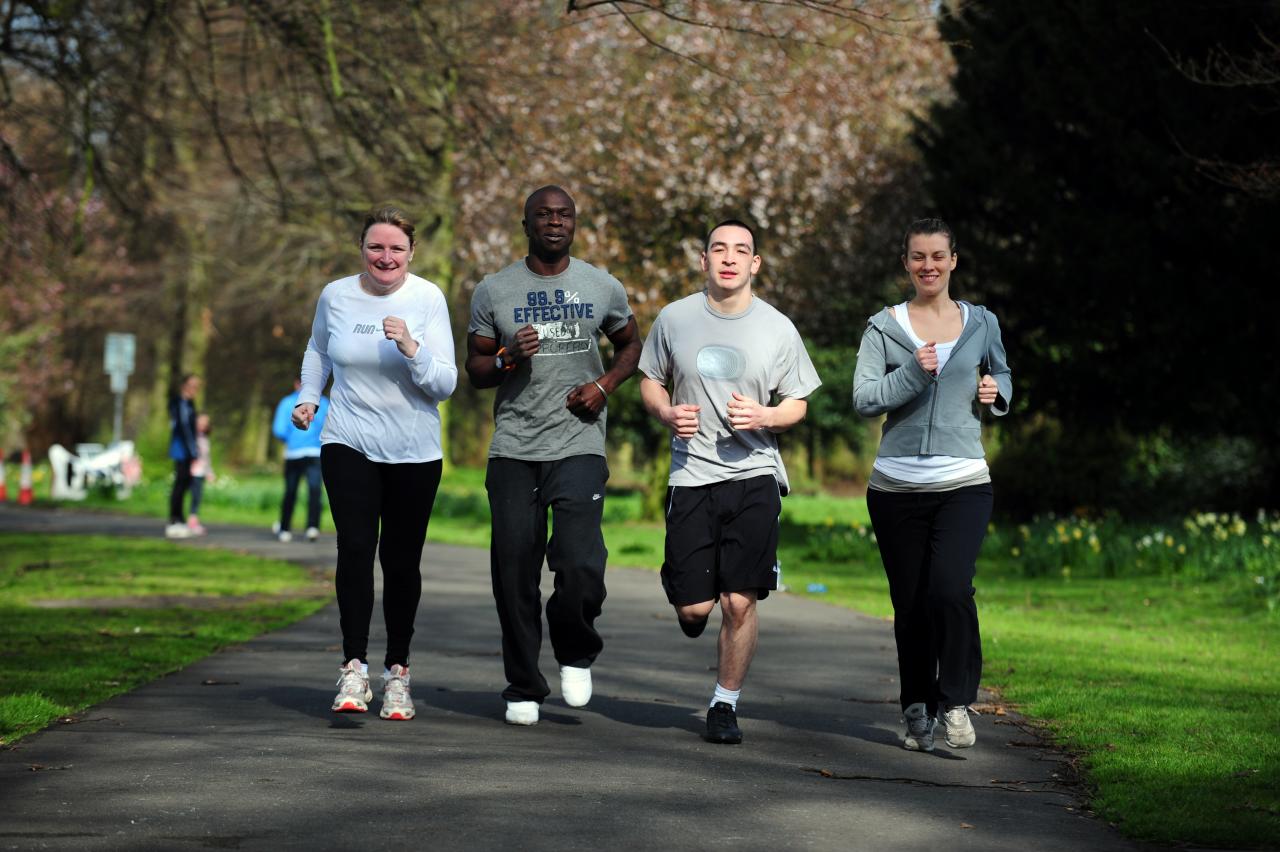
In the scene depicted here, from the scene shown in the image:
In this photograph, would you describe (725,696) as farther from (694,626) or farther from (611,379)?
(611,379)

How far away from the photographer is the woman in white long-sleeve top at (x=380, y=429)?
7105 millimetres

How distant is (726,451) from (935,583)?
89 centimetres

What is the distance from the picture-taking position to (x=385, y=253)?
7.15m

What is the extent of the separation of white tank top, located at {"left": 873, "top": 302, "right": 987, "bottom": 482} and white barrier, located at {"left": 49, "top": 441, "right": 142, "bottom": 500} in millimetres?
25405

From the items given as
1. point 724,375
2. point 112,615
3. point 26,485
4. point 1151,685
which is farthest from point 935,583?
point 26,485

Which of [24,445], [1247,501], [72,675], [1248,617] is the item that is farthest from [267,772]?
[24,445]

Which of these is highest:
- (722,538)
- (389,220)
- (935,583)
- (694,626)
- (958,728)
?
(389,220)

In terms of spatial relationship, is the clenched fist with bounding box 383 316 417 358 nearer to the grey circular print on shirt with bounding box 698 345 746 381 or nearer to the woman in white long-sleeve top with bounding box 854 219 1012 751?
the grey circular print on shirt with bounding box 698 345 746 381

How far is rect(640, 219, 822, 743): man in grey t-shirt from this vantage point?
677 cm

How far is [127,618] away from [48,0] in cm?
507

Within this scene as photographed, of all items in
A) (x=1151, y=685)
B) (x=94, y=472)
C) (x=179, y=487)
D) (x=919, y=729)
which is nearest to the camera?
(x=919, y=729)

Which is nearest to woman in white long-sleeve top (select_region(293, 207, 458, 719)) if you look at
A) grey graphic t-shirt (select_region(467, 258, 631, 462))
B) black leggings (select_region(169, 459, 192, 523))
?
grey graphic t-shirt (select_region(467, 258, 631, 462))

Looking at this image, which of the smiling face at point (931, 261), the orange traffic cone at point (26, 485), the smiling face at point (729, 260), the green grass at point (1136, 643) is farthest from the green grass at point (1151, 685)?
the orange traffic cone at point (26, 485)

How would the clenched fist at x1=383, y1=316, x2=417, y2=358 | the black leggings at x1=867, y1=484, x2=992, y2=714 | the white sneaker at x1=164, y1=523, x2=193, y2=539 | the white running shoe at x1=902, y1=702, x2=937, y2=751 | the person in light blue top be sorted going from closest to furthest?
the black leggings at x1=867, y1=484, x2=992, y2=714 → the white running shoe at x1=902, y1=702, x2=937, y2=751 → the clenched fist at x1=383, y1=316, x2=417, y2=358 → the person in light blue top → the white sneaker at x1=164, y1=523, x2=193, y2=539
